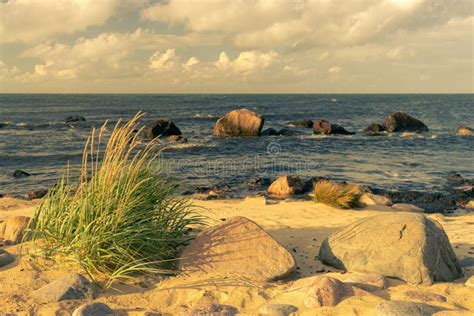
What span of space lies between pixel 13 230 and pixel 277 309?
5.39m

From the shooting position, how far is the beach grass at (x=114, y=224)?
5.78 m

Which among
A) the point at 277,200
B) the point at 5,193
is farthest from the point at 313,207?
the point at 5,193

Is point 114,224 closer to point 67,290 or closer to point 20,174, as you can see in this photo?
point 67,290

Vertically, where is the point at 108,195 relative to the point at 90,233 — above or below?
above

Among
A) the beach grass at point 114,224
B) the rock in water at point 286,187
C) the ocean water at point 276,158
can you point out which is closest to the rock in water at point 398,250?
the beach grass at point 114,224

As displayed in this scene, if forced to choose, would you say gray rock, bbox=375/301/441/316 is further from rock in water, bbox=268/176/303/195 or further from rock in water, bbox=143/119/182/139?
rock in water, bbox=143/119/182/139

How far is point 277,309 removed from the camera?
4.94m

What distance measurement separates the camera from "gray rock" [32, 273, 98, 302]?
205 inches

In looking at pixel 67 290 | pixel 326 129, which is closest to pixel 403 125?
pixel 326 129

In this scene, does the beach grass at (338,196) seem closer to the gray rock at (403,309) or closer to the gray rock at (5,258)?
the gray rock at (403,309)

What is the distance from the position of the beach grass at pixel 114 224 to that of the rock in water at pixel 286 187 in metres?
8.83

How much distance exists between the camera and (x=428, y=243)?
614 centimetres

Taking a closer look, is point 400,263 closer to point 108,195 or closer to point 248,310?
point 248,310

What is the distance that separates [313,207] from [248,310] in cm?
705
